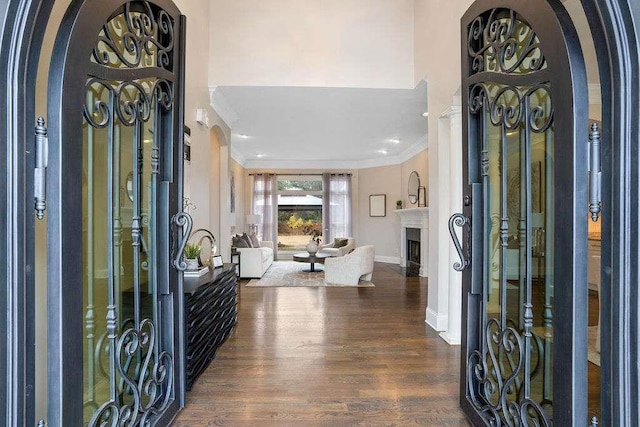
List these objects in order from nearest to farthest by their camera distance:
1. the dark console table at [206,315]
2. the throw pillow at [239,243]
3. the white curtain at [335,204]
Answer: the dark console table at [206,315], the throw pillow at [239,243], the white curtain at [335,204]

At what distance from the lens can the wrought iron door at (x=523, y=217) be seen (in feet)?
4.00

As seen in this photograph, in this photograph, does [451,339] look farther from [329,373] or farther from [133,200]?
[133,200]

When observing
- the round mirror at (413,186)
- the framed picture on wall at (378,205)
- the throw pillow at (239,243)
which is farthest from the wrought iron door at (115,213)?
the framed picture on wall at (378,205)

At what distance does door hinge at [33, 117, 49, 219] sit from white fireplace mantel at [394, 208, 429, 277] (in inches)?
265

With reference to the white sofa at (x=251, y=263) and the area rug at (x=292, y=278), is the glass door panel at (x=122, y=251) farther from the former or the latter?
the white sofa at (x=251, y=263)

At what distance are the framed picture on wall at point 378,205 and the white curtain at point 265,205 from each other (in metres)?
2.78

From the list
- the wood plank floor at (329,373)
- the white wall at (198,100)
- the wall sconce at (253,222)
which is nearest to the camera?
the wood plank floor at (329,373)

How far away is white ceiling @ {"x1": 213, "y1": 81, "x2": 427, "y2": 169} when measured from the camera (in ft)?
15.3

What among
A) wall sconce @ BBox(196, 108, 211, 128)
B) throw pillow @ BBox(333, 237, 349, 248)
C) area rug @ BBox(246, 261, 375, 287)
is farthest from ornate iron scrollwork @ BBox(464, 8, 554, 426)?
throw pillow @ BBox(333, 237, 349, 248)

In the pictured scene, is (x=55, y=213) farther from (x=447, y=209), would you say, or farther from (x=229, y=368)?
(x=447, y=209)

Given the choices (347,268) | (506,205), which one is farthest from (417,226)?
(506,205)

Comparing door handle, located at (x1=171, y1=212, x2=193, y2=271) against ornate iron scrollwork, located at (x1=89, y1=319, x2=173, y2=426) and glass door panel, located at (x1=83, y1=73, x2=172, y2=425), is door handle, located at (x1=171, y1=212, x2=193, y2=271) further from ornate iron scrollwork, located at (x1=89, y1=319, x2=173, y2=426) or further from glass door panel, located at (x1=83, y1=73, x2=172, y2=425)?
ornate iron scrollwork, located at (x1=89, y1=319, x2=173, y2=426)

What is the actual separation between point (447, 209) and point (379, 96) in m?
1.95

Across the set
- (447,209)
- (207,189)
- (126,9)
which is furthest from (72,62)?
(447,209)
